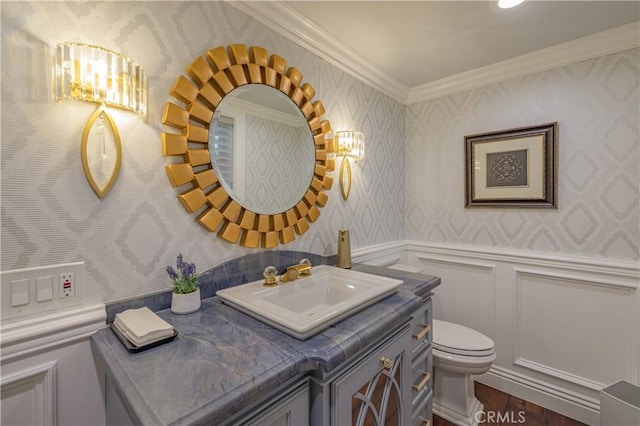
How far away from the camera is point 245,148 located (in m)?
1.33

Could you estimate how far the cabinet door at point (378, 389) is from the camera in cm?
85

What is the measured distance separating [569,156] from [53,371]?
8.83 ft

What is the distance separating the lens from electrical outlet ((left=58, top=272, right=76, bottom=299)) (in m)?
0.86

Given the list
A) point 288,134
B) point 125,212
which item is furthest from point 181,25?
point 125,212

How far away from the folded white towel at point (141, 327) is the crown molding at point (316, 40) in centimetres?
133

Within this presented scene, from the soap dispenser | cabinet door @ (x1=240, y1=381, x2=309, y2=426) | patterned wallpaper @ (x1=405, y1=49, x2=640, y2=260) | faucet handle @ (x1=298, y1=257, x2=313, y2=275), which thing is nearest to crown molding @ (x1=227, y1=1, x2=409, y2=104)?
patterned wallpaper @ (x1=405, y1=49, x2=640, y2=260)

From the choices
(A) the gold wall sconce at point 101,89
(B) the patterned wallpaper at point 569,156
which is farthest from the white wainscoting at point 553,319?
(A) the gold wall sconce at point 101,89

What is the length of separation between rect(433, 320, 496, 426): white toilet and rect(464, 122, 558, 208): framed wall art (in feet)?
3.19

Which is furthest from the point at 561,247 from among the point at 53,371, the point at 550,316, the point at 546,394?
the point at 53,371

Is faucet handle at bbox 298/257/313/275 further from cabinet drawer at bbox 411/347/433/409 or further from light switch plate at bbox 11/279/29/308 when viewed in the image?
light switch plate at bbox 11/279/29/308

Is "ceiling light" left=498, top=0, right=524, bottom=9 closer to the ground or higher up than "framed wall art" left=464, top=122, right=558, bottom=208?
higher up

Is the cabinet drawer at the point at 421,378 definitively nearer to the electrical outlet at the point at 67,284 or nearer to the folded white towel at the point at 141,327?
the folded white towel at the point at 141,327

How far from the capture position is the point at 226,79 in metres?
1.23

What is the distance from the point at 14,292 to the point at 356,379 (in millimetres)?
Answer: 1021
